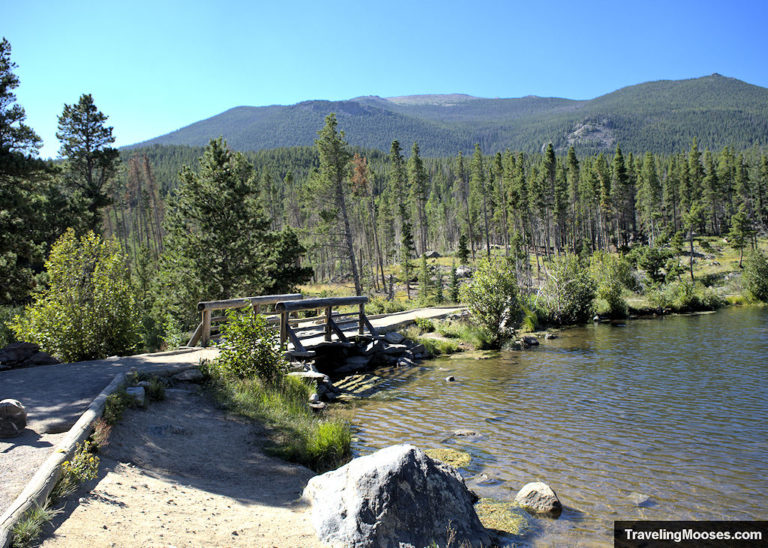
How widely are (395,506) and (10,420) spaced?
5.25 meters

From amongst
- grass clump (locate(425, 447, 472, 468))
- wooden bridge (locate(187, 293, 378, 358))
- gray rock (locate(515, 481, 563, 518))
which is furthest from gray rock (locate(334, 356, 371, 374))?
gray rock (locate(515, 481, 563, 518))

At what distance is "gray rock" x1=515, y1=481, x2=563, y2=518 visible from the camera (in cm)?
666

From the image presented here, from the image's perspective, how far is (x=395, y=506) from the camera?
5.05 metres

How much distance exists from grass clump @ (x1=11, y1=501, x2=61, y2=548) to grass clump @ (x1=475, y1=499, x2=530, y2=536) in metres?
4.94

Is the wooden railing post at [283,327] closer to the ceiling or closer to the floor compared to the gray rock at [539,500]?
closer to the ceiling

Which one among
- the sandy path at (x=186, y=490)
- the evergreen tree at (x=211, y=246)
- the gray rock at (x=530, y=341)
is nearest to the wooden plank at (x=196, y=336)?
the sandy path at (x=186, y=490)

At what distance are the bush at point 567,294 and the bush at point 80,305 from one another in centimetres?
2640

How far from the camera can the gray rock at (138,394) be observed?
8.41 meters

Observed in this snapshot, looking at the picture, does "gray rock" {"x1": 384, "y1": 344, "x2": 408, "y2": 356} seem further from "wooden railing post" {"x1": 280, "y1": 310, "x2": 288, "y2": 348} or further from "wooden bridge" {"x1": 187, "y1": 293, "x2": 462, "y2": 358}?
"wooden railing post" {"x1": 280, "y1": 310, "x2": 288, "y2": 348}

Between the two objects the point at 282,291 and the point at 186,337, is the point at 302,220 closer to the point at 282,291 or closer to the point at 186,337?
the point at 282,291

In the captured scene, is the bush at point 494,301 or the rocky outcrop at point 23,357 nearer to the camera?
the rocky outcrop at point 23,357

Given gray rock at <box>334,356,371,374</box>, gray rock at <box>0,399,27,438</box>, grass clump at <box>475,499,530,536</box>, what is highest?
gray rock at <box>0,399,27,438</box>

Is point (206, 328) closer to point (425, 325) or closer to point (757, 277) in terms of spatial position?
point (425, 325)

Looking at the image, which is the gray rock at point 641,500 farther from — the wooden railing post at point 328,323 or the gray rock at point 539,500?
the wooden railing post at point 328,323
